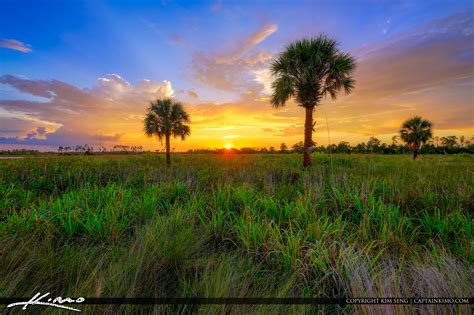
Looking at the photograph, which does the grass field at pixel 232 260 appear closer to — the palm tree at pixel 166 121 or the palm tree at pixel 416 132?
the palm tree at pixel 166 121

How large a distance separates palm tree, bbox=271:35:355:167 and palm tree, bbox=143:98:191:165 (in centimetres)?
1410

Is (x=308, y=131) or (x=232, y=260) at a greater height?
(x=308, y=131)

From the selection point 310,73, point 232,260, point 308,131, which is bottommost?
point 232,260

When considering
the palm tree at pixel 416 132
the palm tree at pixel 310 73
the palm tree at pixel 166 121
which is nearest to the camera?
the palm tree at pixel 310 73

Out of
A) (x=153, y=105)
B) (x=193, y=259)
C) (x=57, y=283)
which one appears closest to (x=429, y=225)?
(x=193, y=259)

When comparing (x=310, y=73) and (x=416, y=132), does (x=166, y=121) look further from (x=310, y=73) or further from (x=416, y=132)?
(x=416, y=132)

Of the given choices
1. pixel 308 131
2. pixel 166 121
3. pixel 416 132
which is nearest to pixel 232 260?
pixel 308 131

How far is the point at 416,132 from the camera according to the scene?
28.6 meters

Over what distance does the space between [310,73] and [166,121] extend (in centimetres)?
1704

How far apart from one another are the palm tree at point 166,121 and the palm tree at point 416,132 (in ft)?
109

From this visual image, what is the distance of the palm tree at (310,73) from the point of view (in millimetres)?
12961

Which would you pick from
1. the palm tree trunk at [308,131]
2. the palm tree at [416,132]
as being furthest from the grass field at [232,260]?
the palm tree at [416,132]

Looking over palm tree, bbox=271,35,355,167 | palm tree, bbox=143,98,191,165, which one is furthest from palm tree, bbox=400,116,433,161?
palm tree, bbox=143,98,191,165

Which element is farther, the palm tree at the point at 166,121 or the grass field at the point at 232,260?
the palm tree at the point at 166,121
